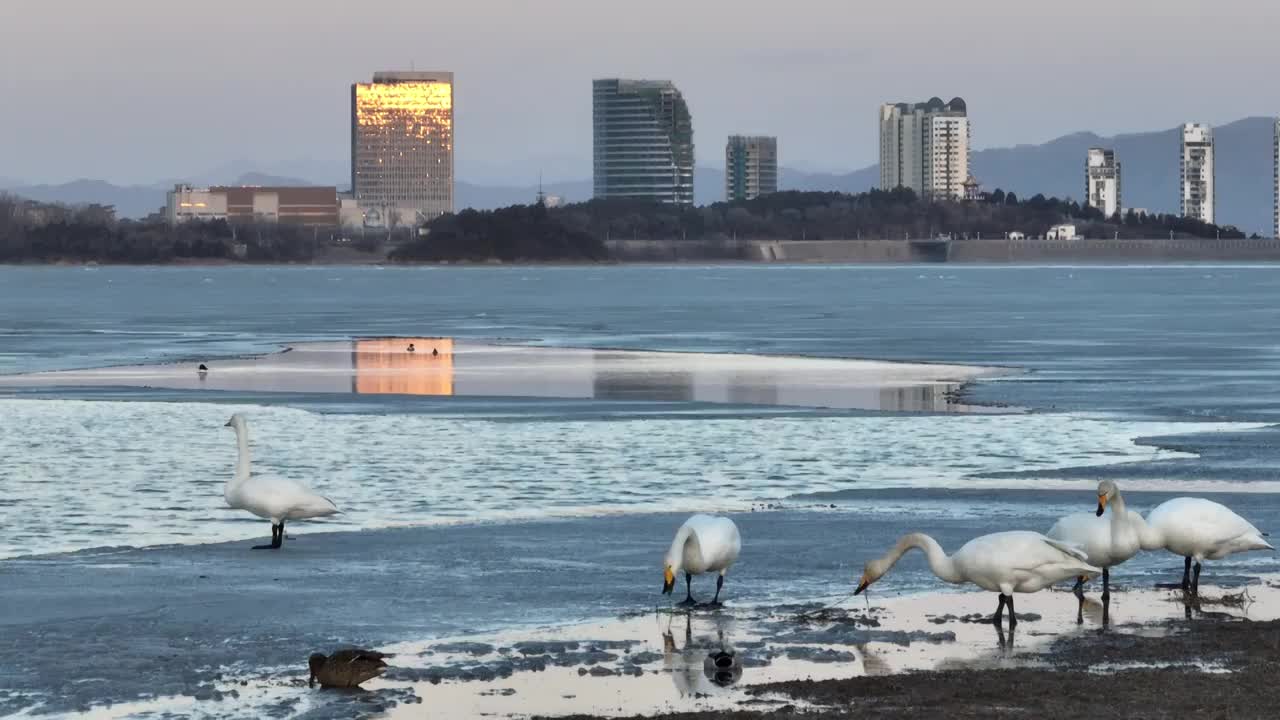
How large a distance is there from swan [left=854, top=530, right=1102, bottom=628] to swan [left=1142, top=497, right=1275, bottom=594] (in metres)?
1.36

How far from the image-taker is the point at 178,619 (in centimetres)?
1404

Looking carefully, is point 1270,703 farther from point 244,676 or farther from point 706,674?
point 244,676

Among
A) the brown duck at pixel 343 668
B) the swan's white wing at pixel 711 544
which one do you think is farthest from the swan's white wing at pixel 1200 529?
the brown duck at pixel 343 668

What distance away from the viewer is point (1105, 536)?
14.0 metres

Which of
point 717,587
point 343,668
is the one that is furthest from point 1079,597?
point 343,668

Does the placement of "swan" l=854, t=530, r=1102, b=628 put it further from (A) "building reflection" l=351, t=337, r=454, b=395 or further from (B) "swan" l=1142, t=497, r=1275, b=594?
(A) "building reflection" l=351, t=337, r=454, b=395

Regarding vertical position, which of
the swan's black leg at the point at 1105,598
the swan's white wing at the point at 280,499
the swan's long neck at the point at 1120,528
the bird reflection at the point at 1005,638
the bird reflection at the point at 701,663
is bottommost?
the bird reflection at the point at 701,663

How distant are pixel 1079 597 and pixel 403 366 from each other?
32.8 metres

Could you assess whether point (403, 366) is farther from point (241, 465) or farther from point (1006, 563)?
point (1006, 563)

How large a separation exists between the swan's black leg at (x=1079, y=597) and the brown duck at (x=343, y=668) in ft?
15.8

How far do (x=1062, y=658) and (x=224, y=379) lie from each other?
30539 mm

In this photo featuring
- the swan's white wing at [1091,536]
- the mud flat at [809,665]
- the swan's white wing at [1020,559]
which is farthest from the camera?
the swan's white wing at [1091,536]

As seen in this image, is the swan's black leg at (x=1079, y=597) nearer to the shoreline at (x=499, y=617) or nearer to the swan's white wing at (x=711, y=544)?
the shoreline at (x=499, y=617)

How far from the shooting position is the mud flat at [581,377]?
3550 centimetres
